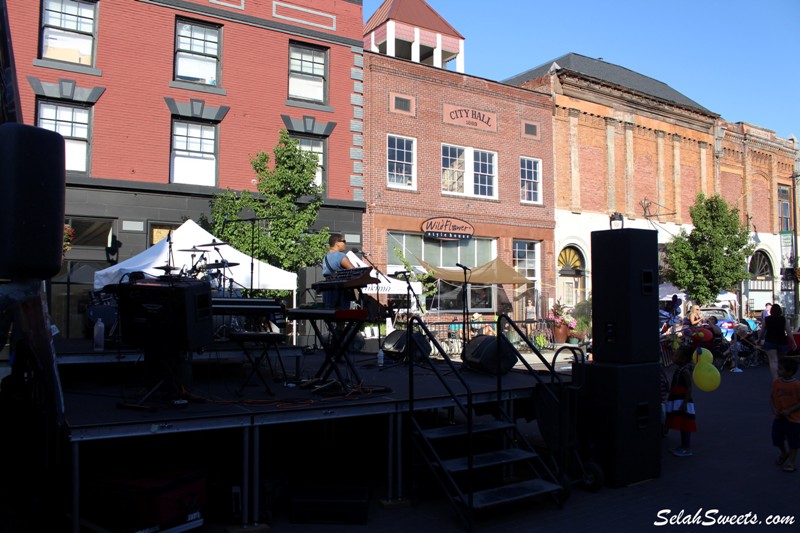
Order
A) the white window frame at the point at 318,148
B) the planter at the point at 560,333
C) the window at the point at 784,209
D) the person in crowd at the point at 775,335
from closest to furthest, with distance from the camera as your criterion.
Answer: the person in crowd at the point at 775,335
the white window frame at the point at 318,148
the planter at the point at 560,333
the window at the point at 784,209

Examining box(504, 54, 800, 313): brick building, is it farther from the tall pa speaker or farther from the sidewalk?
the tall pa speaker

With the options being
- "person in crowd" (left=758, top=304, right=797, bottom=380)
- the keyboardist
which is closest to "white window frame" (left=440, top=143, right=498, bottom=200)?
"person in crowd" (left=758, top=304, right=797, bottom=380)

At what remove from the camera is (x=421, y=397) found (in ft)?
21.8


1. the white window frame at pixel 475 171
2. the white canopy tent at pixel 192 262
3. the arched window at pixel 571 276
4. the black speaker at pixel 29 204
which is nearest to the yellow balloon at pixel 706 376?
the white canopy tent at pixel 192 262

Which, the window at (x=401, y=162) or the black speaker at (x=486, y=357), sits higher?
the window at (x=401, y=162)

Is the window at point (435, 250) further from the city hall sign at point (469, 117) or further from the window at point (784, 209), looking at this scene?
the window at point (784, 209)

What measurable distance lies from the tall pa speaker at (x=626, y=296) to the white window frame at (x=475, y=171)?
1573 cm

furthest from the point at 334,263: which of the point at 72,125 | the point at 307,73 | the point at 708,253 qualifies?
the point at 708,253

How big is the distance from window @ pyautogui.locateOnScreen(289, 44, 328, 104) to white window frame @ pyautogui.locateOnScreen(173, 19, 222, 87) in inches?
87.3

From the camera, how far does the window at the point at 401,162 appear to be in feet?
71.3

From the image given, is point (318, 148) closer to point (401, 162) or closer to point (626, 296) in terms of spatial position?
point (401, 162)

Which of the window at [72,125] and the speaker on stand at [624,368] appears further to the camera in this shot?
the window at [72,125]

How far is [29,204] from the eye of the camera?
7.02 feet

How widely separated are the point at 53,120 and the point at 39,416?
53.0 feet
